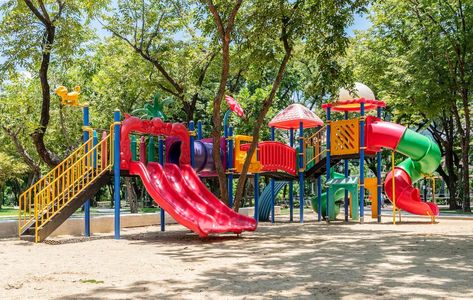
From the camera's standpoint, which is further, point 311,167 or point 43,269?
point 311,167

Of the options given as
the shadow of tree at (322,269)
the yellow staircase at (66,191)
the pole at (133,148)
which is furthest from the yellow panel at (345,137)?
the yellow staircase at (66,191)

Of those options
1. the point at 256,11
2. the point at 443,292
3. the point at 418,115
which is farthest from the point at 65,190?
the point at 418,115

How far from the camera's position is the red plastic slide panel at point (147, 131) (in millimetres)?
13539

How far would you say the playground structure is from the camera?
496 inches

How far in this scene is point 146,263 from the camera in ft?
27.9

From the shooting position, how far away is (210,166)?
1645cm

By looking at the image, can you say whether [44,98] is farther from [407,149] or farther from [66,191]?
[407,149]

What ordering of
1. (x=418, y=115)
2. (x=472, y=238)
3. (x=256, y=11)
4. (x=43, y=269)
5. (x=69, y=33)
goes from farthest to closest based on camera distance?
(x=418, y=115) → (x=69, y=33) → (x=256, y=11) → (x=472, y=238) → (x=43, y=269)

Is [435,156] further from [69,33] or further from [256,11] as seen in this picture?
[69,33]

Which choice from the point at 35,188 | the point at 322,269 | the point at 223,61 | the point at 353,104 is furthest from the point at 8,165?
the point at 322,269

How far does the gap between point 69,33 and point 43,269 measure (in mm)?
9951

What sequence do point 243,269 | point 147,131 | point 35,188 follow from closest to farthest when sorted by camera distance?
point 243,269, point 35,188, point 147,131

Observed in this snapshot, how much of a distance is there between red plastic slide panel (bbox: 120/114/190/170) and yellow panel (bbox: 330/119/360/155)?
21.4ft

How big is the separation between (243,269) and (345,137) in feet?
39.9
